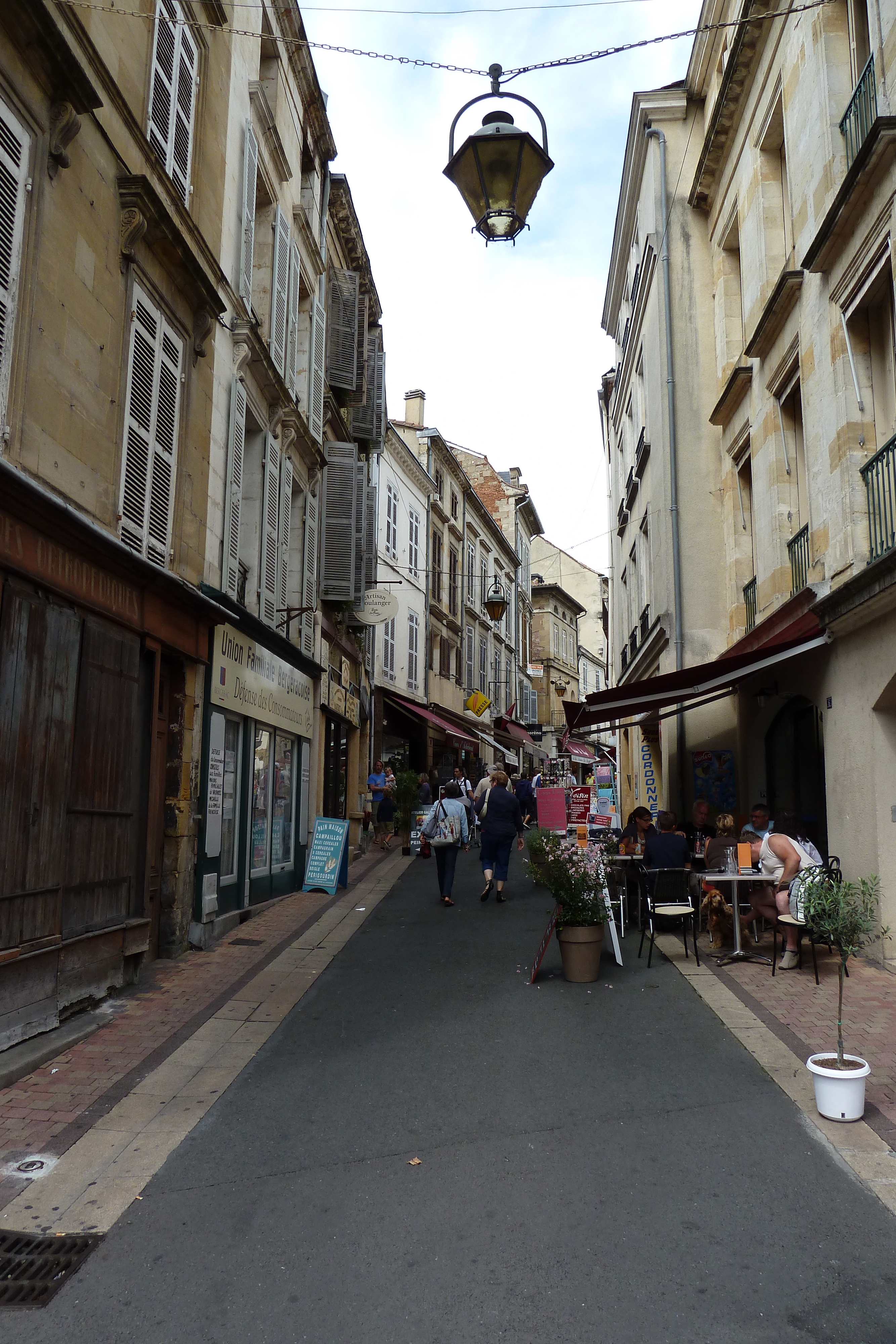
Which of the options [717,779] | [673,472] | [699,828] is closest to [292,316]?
[673,472]

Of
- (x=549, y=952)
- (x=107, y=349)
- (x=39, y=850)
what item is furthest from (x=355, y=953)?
(x=107, y=349)

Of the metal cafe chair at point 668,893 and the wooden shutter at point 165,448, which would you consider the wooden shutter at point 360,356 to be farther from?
the metal cafe chair at point 668,893

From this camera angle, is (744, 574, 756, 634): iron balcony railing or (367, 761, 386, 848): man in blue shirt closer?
(744, 574, 756, 634): iron balcony railing

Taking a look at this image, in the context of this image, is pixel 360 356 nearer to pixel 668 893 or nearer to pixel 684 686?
pixel 684 686

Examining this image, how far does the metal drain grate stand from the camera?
3213 millimetres

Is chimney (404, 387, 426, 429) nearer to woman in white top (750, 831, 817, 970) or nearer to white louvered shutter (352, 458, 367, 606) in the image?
white louvered shutter (352, 458, 367, 606)

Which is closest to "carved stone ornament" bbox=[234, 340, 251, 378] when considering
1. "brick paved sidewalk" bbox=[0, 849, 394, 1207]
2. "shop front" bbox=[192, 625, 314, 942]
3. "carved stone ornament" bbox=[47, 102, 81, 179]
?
"shop front" bbox=[192, 625, 314, 942]

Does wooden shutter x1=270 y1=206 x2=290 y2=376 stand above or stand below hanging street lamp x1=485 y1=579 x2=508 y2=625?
above

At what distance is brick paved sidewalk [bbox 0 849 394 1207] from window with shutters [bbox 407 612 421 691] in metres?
18.7

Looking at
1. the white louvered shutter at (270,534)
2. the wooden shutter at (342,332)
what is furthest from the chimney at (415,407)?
the white louvered shutter at (270,534)

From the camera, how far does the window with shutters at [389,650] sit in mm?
25672

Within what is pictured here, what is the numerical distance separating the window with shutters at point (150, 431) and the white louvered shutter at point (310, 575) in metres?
5.67

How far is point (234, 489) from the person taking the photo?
1089 cm

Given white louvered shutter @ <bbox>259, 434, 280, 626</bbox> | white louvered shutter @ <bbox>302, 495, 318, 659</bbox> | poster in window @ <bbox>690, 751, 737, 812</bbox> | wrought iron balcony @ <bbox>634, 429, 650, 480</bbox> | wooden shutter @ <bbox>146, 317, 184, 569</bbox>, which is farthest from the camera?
wrought iron balcony @ <bbox>634, 429, 650, 480</bbox>
